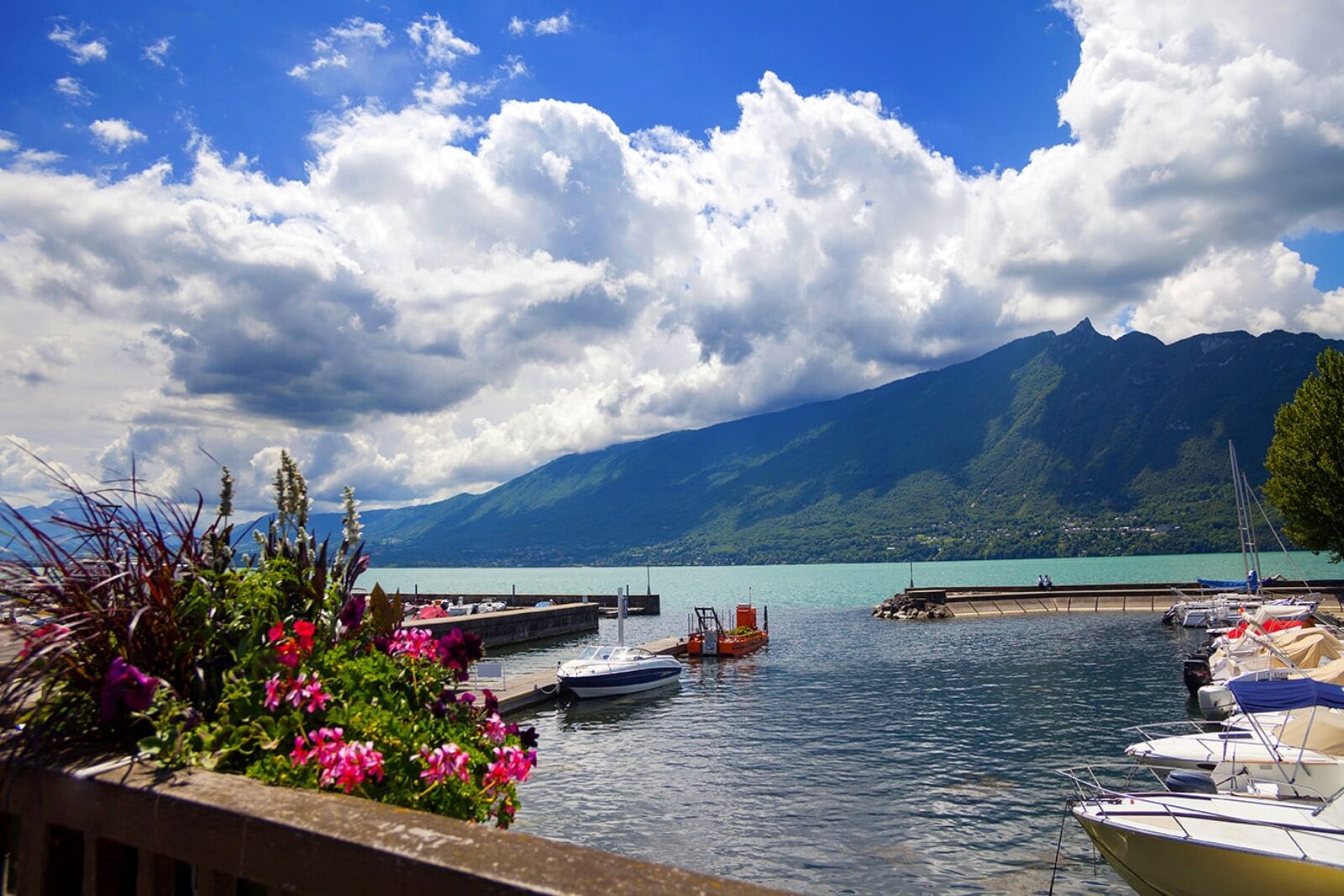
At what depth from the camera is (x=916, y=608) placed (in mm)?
70188

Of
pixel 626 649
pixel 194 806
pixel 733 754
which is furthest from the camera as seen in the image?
pixel 626 649

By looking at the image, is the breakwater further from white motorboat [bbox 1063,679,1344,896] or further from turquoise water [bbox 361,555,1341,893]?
white motorboat [bbox 1063,679,1344,896]

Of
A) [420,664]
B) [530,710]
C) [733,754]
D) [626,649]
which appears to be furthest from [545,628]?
[420,664]

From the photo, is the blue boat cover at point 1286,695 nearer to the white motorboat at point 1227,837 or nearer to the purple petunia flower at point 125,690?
the white motorboat at point 1227,837

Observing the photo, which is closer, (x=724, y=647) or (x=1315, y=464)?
(x=724, y=647)

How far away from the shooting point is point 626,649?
3256 cm

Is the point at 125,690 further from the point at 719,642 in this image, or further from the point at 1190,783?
the point at 719,642

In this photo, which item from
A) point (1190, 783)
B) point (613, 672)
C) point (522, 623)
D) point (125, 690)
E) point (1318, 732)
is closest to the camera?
point (125, 690)

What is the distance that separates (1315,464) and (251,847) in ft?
198

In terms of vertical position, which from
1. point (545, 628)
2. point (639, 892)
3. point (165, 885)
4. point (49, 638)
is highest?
point (49, 638)

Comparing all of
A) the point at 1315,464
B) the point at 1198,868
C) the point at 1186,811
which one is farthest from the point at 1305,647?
the point at 1315,464

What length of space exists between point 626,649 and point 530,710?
17.5ft

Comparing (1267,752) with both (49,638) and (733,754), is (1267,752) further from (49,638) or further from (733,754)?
(49,638)

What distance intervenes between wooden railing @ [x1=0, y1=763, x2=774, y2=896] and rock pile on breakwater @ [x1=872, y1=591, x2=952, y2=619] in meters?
69.4
